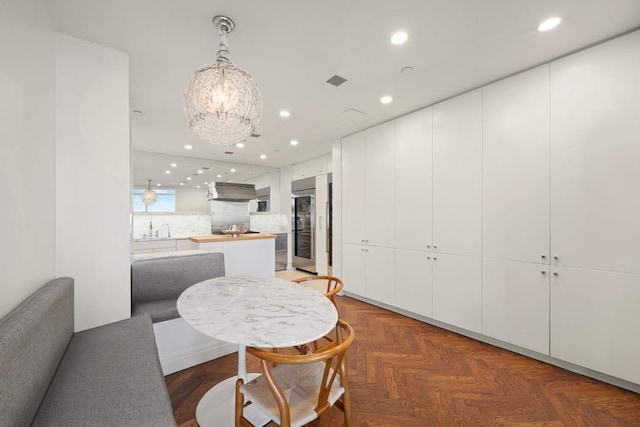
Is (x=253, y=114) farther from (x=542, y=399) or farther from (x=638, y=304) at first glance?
(x=638, y=304)

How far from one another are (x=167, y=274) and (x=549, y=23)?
11.7 ft

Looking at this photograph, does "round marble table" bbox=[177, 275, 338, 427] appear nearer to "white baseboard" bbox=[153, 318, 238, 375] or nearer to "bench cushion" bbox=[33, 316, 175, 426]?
"bench cushion" bbox=[33, 316, 175, 426]

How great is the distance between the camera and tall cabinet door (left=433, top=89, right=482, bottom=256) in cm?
253

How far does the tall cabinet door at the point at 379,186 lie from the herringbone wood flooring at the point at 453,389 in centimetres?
142

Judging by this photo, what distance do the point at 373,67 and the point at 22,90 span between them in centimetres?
230

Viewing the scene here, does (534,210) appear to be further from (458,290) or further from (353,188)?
(353,188)

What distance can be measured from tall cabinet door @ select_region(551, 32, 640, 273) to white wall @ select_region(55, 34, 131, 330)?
3.56 meters

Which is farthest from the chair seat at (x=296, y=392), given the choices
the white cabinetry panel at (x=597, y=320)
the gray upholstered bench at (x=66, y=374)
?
the white cabinetry panel at (x=597, y=320)

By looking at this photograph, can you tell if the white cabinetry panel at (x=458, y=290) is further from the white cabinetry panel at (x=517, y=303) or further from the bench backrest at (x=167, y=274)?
the bench backrest at (x=167, y=274)

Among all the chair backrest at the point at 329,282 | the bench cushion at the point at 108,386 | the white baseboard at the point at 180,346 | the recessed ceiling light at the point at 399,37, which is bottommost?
the white baseboard at the point at 180,346

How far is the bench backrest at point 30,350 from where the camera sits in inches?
31.7

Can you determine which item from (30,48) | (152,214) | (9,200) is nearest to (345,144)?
(30,48)

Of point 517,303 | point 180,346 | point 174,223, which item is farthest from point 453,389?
point 174,223

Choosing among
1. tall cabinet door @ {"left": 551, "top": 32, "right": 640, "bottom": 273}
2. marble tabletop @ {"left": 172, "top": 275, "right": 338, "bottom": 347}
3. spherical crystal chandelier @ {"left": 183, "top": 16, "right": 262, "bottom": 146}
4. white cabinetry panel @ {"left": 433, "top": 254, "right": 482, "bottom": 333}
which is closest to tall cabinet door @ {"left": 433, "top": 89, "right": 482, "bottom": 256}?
white cabinetry panel @ {"left": 433, "top": 254, "right": 482, "bottom": 333}
